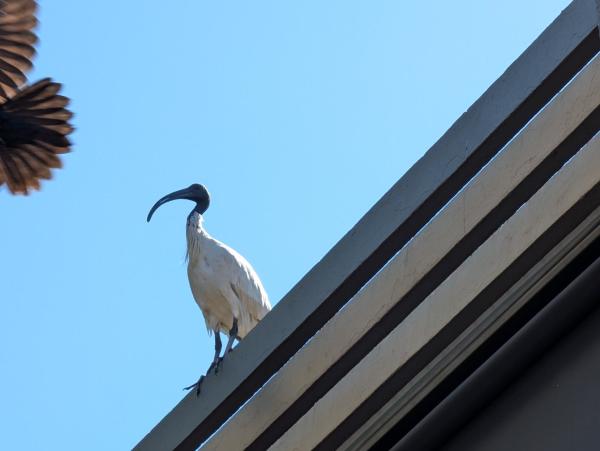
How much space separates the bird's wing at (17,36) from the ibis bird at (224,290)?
188 cm

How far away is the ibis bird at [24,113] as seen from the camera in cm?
1012

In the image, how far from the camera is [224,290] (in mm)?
10094

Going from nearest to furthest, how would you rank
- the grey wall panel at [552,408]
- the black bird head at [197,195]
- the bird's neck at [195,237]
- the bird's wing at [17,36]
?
the grey wall panel at [552,408], the bird's wing at [17,36], the bird's neck at [195,237], the black bird head at [197,195]

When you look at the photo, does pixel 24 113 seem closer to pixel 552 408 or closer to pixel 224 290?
pixel 224 290

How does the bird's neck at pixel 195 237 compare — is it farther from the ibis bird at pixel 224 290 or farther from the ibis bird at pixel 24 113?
the ibis bird at pixel 24 113

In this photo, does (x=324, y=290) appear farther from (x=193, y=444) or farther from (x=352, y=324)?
(x=193, y=444)

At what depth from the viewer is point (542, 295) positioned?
4.46m

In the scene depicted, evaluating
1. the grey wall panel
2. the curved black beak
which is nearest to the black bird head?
the curved black beak

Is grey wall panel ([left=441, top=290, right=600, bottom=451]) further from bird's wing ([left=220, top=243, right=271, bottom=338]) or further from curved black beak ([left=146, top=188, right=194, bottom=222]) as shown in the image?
curved black beak ([left=146, top=188, right=194, bottom=222])

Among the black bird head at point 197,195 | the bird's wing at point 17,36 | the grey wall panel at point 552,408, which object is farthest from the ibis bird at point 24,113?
the grey wall panel at point 552,408

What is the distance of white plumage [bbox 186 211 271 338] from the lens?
10133 millimetres

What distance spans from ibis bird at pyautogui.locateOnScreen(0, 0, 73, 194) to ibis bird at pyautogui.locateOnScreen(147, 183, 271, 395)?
1432mm

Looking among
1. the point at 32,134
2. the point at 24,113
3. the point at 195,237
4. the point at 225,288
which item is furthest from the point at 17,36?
the point at 225,288

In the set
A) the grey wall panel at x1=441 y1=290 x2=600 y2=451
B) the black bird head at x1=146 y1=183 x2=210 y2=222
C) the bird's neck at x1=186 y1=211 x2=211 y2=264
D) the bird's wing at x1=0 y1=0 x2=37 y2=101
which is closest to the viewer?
the grey wall panel at x1=441 y1=290 x2=600 y2=451
